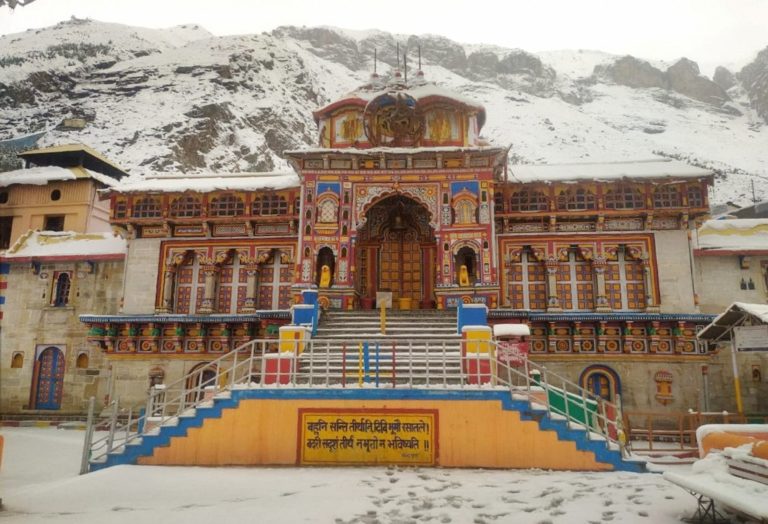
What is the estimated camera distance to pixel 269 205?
1980cm

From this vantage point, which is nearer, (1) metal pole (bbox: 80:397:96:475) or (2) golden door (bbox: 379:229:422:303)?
(1) metal pole (bbox: 80:397:96:475)

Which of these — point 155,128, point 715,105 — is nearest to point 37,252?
point 155,128

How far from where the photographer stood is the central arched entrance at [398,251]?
19.1 m

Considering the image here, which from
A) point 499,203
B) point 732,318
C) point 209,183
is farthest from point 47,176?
point 732,318

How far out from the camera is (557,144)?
272ft

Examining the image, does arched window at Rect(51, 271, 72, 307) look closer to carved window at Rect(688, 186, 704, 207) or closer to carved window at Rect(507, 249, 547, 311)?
carved window at Rect(507, 249, 547, 311)

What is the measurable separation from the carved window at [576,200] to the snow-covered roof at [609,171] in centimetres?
53

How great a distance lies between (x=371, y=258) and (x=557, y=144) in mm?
71554

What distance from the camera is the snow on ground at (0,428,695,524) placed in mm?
6438

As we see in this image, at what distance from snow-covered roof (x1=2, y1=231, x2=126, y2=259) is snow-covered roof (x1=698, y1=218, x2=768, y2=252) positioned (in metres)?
21.7

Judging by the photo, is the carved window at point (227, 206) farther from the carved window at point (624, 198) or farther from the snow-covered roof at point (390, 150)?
the carved window at point (624, 198)

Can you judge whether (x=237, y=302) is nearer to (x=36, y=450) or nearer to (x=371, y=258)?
(x=371, y=258)

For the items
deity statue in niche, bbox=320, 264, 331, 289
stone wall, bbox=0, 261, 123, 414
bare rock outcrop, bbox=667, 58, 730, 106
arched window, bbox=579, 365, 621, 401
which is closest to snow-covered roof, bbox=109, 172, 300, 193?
stone wall, bbox=0, 261, 123, 414

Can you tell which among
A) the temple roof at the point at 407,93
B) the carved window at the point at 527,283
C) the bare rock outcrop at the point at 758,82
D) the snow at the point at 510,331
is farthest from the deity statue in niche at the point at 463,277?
the bare rock outcrop at the point at 758,82
